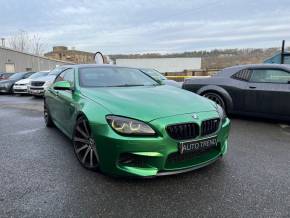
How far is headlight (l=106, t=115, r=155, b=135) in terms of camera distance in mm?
2658

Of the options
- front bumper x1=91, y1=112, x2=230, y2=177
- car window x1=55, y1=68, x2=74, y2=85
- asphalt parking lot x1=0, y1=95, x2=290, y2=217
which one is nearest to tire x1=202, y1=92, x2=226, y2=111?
asphalt parking lot x1=0, y1=95, x2=290, y2=217

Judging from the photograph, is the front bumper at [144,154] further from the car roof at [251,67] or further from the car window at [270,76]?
the car roof at [251,67]

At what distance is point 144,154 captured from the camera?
2619 mm

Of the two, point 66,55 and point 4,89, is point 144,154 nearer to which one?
point 4,89

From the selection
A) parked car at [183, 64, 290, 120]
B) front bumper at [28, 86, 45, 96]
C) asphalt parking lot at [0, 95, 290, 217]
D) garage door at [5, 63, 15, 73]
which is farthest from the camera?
garage door at [5, 63, 15, 73]

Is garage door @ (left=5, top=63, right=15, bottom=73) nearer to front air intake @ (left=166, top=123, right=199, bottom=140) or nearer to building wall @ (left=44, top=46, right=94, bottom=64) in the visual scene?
front air intake @ (left=166, top=123, right=199, bottom=140)

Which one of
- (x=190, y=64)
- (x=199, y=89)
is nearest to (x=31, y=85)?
(x=199, y=89)

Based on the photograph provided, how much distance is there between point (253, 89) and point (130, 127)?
14.0 ft

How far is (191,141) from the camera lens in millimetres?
2711

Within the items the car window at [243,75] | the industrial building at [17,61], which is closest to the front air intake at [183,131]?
the car window at [243,75]

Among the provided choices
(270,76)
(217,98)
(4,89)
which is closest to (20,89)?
(4,89)

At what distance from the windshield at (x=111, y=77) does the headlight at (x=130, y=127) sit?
51.8 inches

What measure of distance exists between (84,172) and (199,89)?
4470 mm

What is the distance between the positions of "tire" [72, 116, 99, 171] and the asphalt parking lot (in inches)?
5.0
